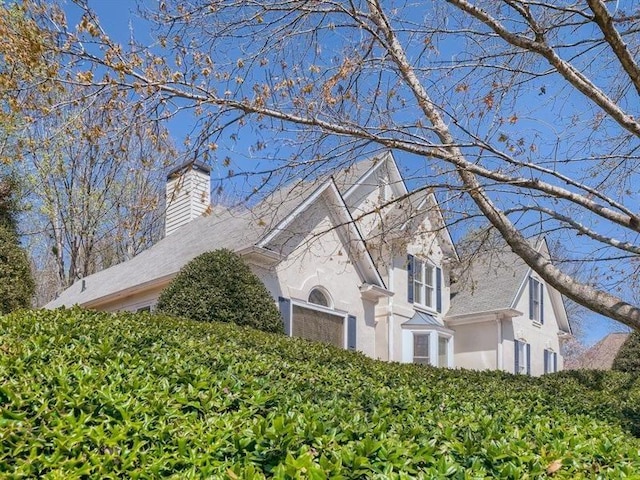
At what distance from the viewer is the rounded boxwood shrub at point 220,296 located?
34.0ft

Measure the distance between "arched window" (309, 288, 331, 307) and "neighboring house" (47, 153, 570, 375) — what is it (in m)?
0.03

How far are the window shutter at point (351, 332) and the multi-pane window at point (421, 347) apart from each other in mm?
3462

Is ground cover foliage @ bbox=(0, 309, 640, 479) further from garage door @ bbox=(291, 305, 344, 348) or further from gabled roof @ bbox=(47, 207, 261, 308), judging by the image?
garage door @ bbox=(291, 305, 344, 348)

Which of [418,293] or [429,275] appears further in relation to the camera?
[429,275]

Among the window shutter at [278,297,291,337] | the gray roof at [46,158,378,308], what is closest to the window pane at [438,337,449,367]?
the gray roof at [46,158,378,308]

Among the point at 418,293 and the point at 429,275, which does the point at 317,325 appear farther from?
the point at 429,275

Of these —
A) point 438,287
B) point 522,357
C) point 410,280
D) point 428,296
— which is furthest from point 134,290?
point 522,357

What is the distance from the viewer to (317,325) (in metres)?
14.0

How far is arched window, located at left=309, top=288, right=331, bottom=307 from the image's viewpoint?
46.6 feet

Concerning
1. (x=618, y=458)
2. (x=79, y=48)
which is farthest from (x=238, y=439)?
(x=79, y=48)

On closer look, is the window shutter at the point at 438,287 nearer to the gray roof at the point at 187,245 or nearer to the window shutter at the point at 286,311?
the gray roof at the point at 187,245

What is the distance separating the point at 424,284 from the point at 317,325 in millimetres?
5755

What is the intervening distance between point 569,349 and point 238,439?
1616 inches

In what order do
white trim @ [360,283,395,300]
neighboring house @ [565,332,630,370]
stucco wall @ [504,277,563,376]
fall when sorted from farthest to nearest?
1. neighboring house @ [565,332,630,370]
2. stucco wall @ [504,277,563,376]
3. white trim @ [360,283,395,300]
